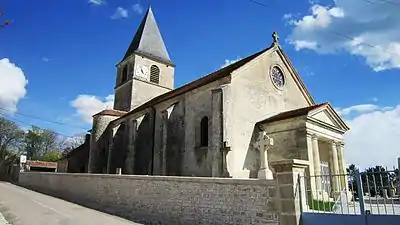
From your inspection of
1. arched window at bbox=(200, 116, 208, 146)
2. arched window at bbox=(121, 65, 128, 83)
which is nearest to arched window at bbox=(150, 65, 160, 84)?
arched window at bbox=(121, 65, 128, 83)

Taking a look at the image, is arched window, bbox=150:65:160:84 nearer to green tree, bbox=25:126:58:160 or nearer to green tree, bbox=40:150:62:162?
green tree, bbox=40:150:62:162

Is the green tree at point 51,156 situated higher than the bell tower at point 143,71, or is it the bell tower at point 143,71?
the bell tower at point 143,71

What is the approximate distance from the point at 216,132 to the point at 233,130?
1.04 meters

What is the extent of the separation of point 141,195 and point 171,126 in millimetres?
7658

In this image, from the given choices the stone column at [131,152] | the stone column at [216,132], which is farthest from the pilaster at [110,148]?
the stone column at [216,132]

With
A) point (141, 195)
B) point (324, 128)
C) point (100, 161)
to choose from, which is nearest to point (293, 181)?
point (141, 195)

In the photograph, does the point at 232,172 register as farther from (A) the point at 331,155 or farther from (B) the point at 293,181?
(B) the point at 293,181

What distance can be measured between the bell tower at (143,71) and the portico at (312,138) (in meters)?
17.7

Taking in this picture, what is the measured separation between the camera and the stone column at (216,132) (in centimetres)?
1554

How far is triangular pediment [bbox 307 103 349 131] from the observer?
1675 centimetres

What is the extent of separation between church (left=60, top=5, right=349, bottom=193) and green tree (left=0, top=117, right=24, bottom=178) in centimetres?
2704

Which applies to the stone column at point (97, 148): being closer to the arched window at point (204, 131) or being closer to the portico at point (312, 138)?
the arched window at point (204, 131)

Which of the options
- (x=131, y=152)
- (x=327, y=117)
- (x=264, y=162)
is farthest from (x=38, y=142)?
(x=264, y=162)

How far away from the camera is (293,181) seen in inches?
316
